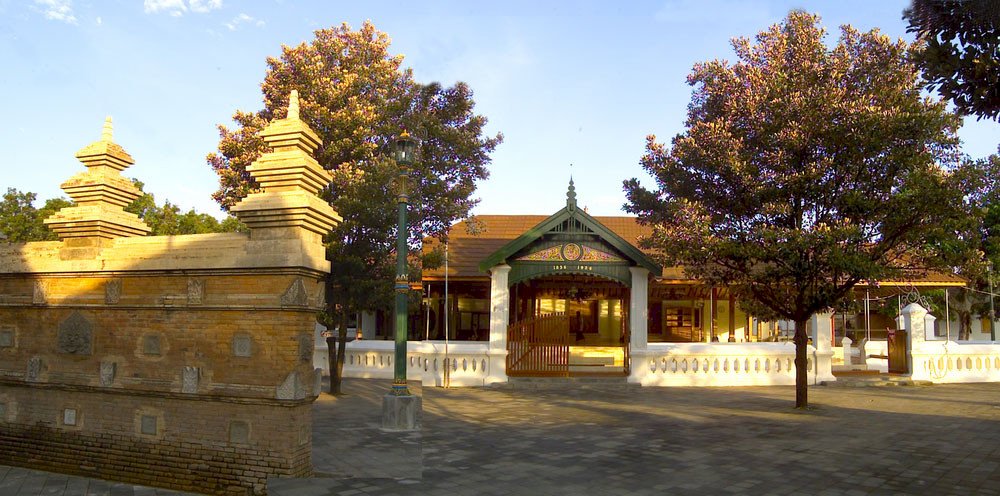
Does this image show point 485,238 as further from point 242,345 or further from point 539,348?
point 242,345

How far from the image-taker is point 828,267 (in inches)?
480

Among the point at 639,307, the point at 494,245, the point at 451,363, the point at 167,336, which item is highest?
the point at 494,245

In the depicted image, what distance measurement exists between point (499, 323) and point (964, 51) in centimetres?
1272

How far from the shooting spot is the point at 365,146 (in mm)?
14297

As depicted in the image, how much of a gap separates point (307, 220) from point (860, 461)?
763 cm

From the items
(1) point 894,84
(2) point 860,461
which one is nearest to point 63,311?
(2) point 860,461

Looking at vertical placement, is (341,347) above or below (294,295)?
below

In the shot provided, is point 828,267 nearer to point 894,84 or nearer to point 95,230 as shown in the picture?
point 894,84

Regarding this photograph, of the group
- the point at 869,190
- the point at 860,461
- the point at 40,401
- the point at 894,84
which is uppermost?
the point at 894,84

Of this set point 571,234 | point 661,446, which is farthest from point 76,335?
point 571,234

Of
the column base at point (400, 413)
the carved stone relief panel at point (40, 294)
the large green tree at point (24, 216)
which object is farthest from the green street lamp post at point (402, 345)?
the large green tree at point (24, 216)

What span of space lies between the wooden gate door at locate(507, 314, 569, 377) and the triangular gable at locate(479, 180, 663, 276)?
1.78 m

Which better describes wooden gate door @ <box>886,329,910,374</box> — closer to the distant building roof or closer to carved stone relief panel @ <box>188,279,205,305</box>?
the distant building roof

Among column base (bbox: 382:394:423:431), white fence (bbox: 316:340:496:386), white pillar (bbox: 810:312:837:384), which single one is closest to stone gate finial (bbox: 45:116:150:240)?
column base (bbox: 382:394:423:431)
